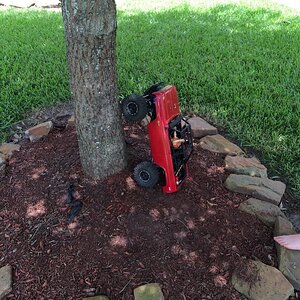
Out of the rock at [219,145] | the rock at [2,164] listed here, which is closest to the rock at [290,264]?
the rock at [219,145]

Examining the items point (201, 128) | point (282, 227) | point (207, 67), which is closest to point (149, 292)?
point (282, 227)

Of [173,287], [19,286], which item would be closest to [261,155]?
[173,287]

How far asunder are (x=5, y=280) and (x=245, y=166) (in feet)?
5.57

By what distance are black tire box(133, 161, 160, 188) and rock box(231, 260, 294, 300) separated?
66cm

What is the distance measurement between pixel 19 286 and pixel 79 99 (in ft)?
3.41

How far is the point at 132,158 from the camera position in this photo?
2.56 meters

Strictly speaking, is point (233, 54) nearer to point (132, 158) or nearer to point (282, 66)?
point (282, 66)

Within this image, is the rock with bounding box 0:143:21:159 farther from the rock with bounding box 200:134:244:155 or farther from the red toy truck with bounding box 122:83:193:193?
the rock with bounding box 200:134:244:155

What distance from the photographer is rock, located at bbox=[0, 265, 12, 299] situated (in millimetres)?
2016

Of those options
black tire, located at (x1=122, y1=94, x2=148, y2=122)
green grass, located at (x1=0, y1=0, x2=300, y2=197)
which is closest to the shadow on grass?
green grass, located at (x1=0, y1=0, x2=300, y2=197)

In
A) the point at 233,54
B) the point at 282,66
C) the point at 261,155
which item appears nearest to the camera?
the point at 261,155

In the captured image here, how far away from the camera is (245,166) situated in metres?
2.79

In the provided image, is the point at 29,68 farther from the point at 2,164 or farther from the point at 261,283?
the point at 261,283

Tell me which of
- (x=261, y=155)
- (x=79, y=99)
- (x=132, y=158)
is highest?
(x=79, y=99)
